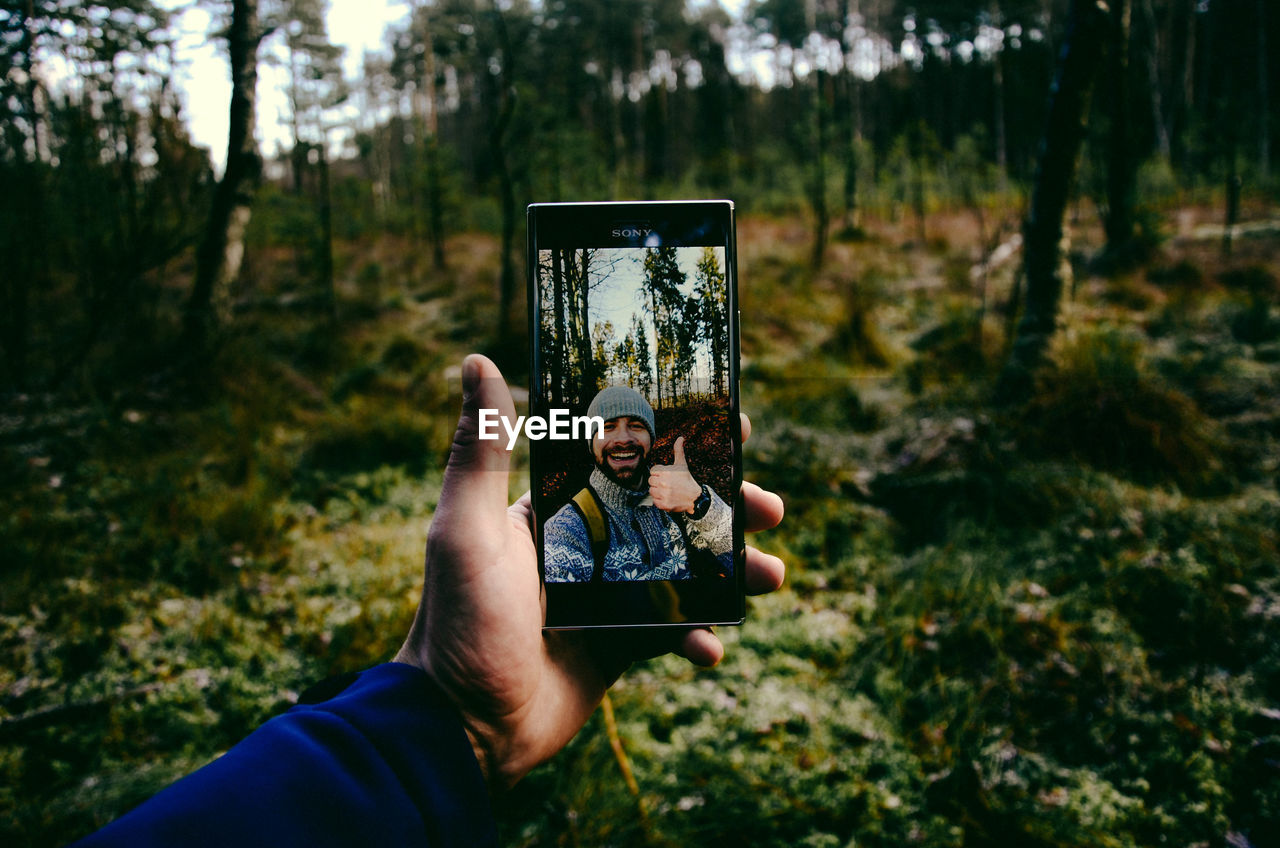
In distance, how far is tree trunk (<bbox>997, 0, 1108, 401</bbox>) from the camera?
4.86 meters

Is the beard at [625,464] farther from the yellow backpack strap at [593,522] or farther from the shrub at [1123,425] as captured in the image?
the shrub at [1123,425]

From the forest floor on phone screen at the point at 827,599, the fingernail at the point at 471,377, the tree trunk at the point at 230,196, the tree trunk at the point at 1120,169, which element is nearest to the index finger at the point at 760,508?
the fingernail at the point at 471,377

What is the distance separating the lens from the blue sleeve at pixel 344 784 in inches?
35.0

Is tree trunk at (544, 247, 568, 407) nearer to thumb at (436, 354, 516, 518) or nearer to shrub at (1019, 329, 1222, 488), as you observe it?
thumb at (436, 354, 516, 518)

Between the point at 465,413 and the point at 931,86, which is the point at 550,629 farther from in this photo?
the point at 931,86

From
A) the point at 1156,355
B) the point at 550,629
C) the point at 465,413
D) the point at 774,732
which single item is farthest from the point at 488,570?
the point at 1156,355

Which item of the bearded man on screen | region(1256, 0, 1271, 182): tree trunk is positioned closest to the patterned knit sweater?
the bearded man on screen

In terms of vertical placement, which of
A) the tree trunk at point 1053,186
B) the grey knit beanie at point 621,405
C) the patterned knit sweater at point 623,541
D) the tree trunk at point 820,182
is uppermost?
the tree trunk at point 820,182

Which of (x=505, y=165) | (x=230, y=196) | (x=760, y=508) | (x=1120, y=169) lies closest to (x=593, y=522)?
(x=760, y=508)

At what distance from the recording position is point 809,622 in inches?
136

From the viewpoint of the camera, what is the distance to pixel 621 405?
1.39 meters

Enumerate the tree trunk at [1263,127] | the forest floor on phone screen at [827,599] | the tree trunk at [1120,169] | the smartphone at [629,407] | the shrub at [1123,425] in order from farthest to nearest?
the tree trunk at [1263,127] < the tree trunk at [1120,169] < the shrub at [1123,425] < the forest floor on phone screen at [827,599] < the smartphone at [629,407]

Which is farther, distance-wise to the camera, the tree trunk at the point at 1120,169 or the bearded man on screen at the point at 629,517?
the tree trunk at the point at 1120,169

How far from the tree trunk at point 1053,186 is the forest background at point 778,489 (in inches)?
1.2
